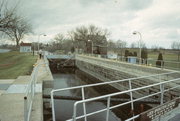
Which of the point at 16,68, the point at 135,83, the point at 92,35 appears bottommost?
the point at 135,83

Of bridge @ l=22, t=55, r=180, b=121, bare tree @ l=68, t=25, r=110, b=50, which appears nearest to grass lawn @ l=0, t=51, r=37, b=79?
bridge @ l=22, t=55, r=180, b=121

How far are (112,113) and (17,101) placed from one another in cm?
663

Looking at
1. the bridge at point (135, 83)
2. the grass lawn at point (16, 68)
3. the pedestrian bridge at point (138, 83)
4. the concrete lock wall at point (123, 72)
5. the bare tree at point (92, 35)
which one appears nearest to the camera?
the pedestrian bridge at point (138, 83)

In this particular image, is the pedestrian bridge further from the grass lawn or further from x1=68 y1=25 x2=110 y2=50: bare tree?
x1=68 y1=25 x2=110 y2=50: bare tree

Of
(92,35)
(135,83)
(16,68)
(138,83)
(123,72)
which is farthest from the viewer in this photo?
(92,35)

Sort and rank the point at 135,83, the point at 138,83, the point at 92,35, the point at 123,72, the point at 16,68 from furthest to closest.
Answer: the point at 92,35, the point at 16,68, the point at 123,72, the point at 135,83, the point at 138,83

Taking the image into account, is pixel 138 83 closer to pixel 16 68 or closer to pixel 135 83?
pixel 135 83

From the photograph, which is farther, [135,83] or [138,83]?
[135,83]

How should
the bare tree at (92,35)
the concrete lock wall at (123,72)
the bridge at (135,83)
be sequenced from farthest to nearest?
the bare tree at (92,35) < the concrete lock wall at (123,72) < the bridge at (135,83)

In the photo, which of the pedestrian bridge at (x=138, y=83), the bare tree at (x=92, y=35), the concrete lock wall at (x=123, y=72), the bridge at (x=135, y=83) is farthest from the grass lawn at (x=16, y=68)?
the bare tree at (x=92, y=35)

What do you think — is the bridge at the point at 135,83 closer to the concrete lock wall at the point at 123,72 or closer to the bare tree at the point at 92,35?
the concrete lock wall at the point at 123,72

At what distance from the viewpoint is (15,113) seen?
18.0 ft

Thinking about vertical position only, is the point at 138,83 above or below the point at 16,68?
below

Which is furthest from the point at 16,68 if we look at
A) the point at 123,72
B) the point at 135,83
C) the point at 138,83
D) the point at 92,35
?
the point at 92,35
